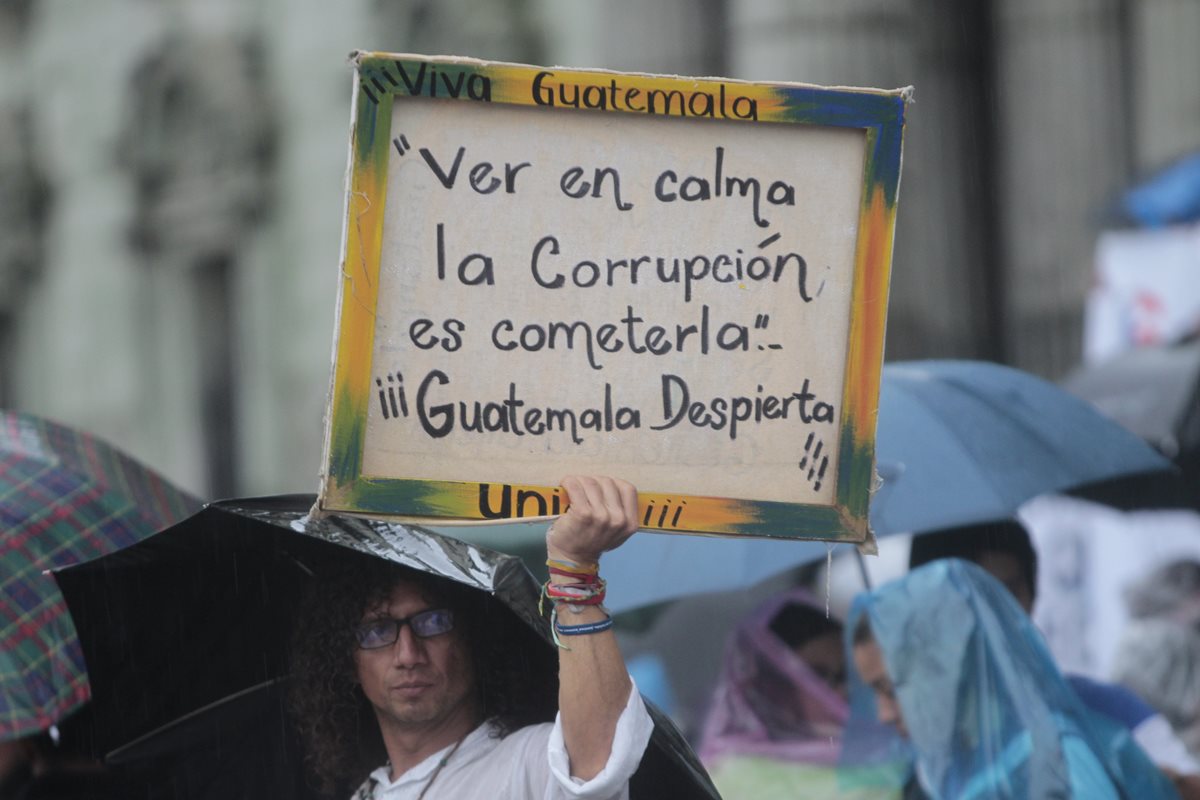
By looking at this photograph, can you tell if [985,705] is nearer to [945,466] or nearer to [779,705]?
[945,466]

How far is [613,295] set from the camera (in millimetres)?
2789

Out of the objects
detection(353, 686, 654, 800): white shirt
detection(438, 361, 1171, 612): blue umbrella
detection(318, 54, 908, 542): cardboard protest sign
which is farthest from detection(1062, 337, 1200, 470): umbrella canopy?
detection(353, 686, 654, 800): white shirt

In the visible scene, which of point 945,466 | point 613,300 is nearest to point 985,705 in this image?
point 945,466

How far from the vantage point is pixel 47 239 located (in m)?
19.1

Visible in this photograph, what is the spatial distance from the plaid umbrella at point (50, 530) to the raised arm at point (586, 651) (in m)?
1.36

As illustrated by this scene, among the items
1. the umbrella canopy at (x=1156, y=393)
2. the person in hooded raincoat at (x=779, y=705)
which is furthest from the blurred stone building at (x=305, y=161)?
the person in hooded raincoat at (x=779, y=705)

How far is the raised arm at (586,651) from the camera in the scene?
2547 mm

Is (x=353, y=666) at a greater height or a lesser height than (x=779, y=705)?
greater

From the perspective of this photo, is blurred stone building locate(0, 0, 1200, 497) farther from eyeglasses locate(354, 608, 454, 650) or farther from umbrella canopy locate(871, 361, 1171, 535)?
eyeglasses locate(354, 608, 454, 650)

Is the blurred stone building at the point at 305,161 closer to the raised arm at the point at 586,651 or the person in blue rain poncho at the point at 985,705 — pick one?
the person in blue rain poncho at the point at 985,705

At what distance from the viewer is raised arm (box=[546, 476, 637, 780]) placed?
2547mm

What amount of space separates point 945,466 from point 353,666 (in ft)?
6.27

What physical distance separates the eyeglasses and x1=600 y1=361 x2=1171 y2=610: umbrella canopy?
1.58 metres

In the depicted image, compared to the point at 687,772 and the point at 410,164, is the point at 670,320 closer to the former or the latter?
the point at 410,164
